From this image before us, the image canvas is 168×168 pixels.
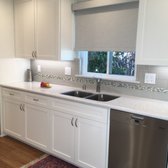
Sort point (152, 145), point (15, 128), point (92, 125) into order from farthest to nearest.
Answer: point (15, 128) → point (92, 125) → point (152, 145)

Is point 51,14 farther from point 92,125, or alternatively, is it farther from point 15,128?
point 15,128

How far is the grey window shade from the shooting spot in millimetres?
2383

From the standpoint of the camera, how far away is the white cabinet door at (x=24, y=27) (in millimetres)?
3014

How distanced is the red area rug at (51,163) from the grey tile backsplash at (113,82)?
1.13m

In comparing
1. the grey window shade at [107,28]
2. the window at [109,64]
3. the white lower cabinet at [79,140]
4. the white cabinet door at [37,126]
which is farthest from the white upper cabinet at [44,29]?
the white lower cabinet at [79,140]

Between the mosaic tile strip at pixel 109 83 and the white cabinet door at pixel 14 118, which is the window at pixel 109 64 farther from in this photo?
the white cabinet door at pixel 14 118

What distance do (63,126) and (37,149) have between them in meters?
0.79

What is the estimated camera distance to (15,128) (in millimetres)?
3145

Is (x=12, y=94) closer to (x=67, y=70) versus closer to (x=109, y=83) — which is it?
(x=67, y=70)

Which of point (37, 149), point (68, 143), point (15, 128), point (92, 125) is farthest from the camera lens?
point (15, 128)

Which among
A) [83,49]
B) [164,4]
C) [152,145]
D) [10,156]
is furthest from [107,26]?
[10,156]

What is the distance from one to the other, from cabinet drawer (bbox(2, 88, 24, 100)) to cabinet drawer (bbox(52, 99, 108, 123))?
0.71m

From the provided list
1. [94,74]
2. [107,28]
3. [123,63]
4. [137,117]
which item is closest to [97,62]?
[94,74]

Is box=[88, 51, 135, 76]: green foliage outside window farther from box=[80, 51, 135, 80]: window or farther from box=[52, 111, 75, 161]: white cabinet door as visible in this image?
box=[52, 111, 75, 161]: white cabinet door
